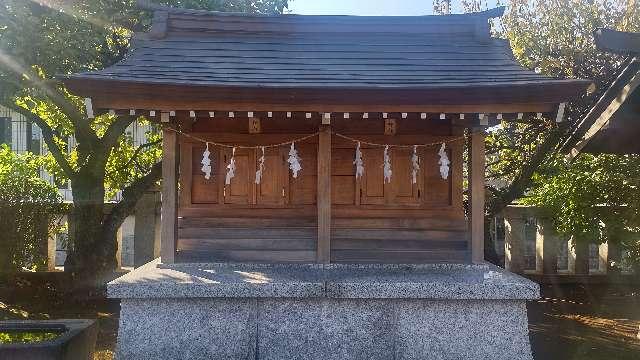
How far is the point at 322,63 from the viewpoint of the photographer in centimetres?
737

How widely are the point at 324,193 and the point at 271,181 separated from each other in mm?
922

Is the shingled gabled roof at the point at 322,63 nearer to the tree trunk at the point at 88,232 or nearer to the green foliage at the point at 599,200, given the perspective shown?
the green foliage at the point at 599,200

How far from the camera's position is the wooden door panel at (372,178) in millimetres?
7344

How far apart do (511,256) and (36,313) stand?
362 inches

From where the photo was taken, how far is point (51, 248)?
1018cm

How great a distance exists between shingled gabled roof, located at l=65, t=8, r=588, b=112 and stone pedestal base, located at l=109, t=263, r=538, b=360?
2.28 metres

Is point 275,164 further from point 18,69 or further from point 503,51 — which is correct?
point 18,69

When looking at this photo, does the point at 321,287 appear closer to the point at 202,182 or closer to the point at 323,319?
the point at 323,319

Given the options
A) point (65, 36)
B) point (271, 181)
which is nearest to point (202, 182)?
point (271, 181)

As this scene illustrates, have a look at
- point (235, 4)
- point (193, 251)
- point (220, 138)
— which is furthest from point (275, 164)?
point (235, 4)

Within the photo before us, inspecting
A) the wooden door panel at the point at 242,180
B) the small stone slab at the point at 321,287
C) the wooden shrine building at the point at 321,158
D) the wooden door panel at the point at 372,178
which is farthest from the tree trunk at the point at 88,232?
the wooden door panel at the point at 372,178

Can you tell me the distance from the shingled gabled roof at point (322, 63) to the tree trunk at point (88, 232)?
3.50m

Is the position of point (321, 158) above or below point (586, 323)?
above

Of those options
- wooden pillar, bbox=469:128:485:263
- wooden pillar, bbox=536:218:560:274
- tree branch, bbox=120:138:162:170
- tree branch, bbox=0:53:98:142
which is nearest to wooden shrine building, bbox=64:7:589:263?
wooden pillar, bbox=469:128:485:263
